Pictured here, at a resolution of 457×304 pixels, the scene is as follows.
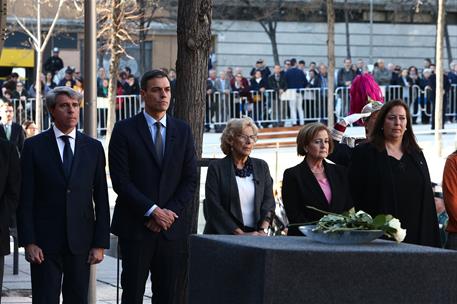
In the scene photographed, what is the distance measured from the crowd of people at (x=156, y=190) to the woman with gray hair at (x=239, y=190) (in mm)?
10

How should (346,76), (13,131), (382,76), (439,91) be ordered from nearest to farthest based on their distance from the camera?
(13,131) < (439,91) < (346,76) < (382,76)

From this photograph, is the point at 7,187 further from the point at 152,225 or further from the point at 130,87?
the point at 130,87

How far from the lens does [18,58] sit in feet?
175

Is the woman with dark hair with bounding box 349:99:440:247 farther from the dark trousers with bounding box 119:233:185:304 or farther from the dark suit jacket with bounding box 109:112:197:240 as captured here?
the dark trousers with bounding box 119:233:185:304

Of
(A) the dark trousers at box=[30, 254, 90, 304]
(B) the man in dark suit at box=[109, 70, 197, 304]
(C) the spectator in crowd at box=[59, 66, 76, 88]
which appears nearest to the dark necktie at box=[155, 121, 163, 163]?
(B) the man in dark suit at box=[109, 70, 197, 304]

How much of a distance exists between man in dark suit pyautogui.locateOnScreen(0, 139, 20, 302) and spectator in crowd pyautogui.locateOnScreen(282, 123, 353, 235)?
200 cm

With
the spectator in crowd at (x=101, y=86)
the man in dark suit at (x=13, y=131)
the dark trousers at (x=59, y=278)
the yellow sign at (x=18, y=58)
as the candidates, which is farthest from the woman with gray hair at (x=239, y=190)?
the yellow sign at (x=18, y=58)

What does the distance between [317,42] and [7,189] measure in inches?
2048

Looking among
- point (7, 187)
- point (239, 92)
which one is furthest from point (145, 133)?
point (239, 92)

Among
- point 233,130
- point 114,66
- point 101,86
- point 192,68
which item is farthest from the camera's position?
point 101,86

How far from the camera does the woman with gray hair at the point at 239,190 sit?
1055 centimetres

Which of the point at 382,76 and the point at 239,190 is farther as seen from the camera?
the point at 382,76

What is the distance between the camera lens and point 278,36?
199 ft

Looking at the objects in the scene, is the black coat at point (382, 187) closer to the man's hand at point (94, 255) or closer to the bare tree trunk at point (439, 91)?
the man's hand at point (94, 255)
